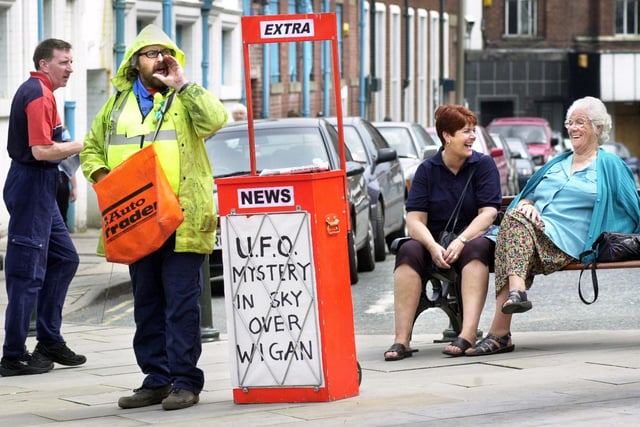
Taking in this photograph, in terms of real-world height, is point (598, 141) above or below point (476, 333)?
above

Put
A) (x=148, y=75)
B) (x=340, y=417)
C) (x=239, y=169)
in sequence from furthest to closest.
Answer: (x=239, y=169) → (x=148, y=75) → (x=340, y=417)

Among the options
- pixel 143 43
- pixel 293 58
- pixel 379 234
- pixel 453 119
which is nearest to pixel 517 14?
pixel 293 58

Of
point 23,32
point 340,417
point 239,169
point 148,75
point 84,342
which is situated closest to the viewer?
point 340,417

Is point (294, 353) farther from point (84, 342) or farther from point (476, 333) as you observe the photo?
point (84, 342)

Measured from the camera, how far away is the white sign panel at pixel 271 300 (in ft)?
24.6

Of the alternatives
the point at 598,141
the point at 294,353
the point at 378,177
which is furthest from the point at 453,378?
the point at 378,177

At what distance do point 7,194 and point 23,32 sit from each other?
12.5m

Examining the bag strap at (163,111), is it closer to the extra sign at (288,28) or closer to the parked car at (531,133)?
the extra sign at (288,28)

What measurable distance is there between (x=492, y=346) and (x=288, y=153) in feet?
21.6

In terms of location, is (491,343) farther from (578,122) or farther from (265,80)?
(265,80)

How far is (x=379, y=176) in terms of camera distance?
18.3 metres

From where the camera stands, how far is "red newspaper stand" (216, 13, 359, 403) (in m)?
7.49

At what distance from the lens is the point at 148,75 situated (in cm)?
779

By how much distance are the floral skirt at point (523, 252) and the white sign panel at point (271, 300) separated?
2152 millimetres
